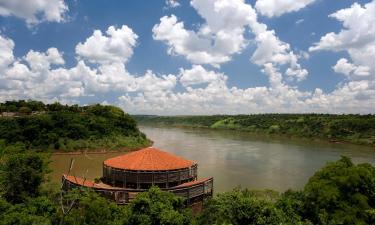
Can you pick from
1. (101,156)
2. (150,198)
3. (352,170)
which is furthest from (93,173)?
(352,170)

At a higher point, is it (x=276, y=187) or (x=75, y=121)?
(x=75, y=121)

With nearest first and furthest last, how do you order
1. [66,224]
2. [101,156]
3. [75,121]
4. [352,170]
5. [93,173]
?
[66,224], [352,170], [93,173], [101,156], [75,121]

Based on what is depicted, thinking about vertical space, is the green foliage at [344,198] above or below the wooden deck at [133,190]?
above

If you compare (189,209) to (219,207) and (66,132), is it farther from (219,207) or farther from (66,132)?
(66,132)

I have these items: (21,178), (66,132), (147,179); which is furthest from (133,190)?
(66,132)

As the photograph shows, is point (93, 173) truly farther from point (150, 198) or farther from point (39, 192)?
point (150, 198)

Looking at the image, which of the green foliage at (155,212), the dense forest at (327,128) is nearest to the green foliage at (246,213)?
the green foliage at (155,212)

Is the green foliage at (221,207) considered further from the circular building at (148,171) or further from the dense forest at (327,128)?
the dense forest at (327,128)
